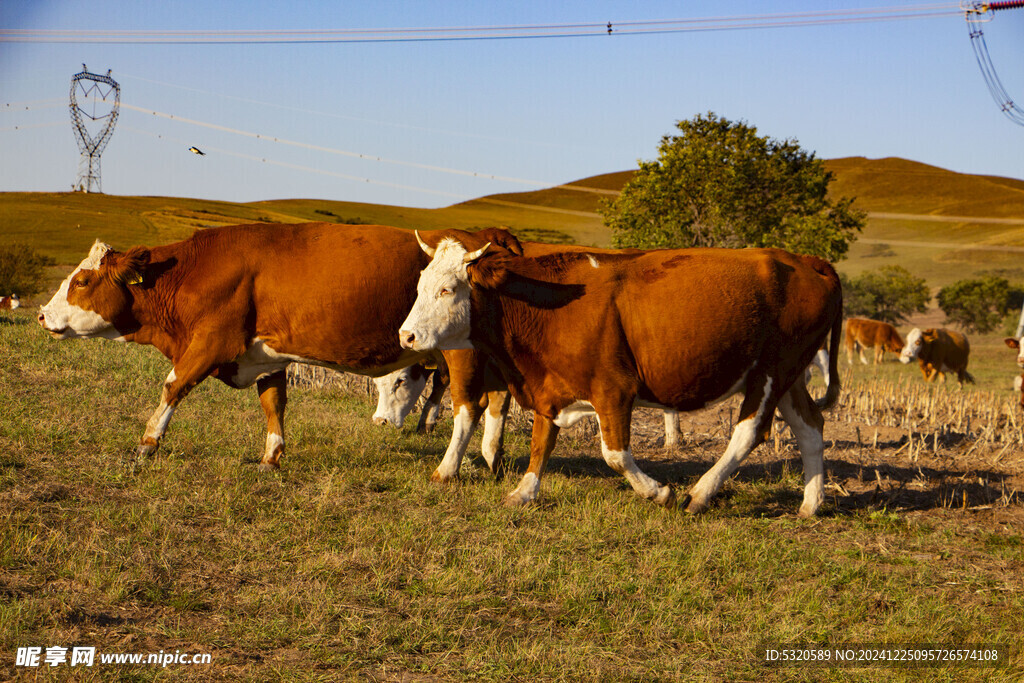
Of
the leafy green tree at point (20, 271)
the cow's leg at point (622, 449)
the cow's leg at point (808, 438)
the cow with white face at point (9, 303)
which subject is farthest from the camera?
the leafy green tree at point (20, 271)

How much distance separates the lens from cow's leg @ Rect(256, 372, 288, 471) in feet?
26.5

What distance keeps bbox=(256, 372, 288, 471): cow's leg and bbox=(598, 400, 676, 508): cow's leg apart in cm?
307

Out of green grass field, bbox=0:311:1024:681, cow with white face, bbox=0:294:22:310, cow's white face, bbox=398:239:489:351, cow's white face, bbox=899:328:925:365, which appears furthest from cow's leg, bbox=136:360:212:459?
cow with white face, bbox=0:294:22:310

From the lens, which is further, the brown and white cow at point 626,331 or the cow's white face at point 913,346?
the cow's white face at point 913,346

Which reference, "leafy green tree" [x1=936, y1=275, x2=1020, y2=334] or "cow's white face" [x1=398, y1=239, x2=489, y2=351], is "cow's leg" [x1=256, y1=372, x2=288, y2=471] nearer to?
"cow's white face" [x1=398, y1=239, x2=489, y2=351]

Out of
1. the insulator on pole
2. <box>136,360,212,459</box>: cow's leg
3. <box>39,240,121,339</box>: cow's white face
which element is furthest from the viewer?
the insulator on pole

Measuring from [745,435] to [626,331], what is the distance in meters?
1.29

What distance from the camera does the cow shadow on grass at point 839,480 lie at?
791 centimetres

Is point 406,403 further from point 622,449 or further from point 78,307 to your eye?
point 622,449

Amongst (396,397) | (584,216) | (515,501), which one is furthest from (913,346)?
(584,216)

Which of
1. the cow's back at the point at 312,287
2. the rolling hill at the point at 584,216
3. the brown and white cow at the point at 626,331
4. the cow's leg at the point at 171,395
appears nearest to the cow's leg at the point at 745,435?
the brown and white cow at the point at 626,331

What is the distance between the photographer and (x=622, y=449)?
6.91 meters

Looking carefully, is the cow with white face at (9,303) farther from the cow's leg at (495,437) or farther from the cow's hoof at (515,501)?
the cow's hoof at (515,501)

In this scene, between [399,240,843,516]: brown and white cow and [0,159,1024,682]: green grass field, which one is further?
[399,240,843,516]: brown and white cow
